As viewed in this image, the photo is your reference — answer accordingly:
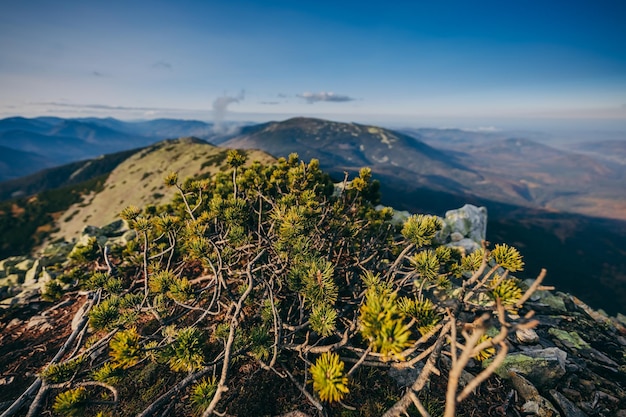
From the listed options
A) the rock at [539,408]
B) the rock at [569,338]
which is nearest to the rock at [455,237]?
the rock at [569,338]

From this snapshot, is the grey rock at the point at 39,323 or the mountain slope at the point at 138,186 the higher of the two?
the grey rock at the point at 39,323

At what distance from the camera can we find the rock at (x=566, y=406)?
19.8 feet

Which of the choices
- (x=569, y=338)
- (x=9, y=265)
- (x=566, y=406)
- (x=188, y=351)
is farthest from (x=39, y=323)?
(x=569, y=338)

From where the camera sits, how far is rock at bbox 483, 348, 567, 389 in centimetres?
670

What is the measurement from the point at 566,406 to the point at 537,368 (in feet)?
2.73

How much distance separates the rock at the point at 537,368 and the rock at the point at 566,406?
0.88 ft

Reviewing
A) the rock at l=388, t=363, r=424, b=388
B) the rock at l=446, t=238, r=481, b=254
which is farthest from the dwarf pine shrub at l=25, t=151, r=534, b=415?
the rock at l=446, t=238, r=481, b=254

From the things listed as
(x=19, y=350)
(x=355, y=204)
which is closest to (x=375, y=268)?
(x=355, y=204)

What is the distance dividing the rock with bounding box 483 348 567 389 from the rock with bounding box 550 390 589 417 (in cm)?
27

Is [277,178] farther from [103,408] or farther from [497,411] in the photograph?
[497,411]

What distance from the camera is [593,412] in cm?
613

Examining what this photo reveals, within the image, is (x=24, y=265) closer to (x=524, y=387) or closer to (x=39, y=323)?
(x=39, y=323)

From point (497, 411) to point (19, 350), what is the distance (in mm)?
12654

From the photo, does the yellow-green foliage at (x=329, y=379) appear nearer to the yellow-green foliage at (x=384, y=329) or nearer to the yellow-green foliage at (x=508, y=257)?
the yellow-green foliage at (x=384, y=329)
